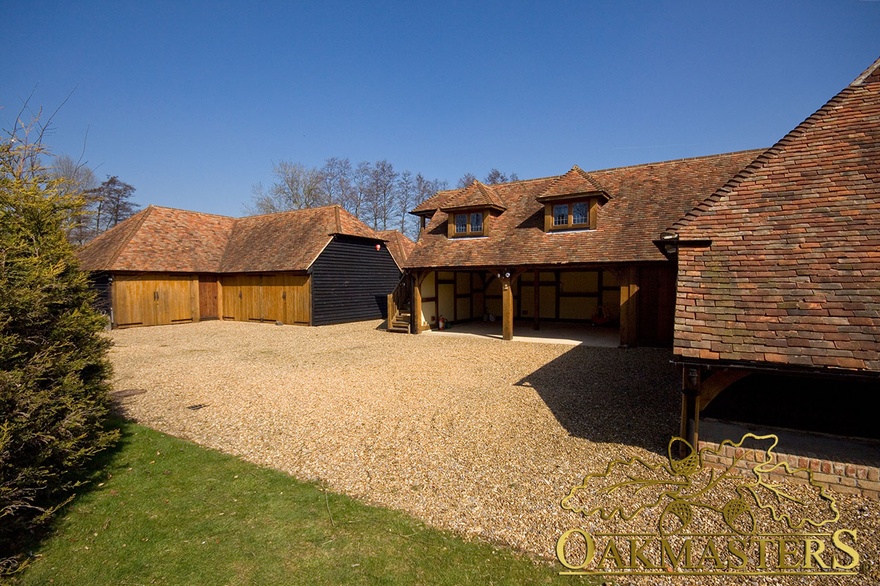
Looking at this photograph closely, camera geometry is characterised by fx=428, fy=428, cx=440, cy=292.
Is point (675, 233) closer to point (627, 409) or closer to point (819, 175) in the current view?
point (819, 175)

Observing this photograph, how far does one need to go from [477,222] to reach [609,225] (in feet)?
17.2

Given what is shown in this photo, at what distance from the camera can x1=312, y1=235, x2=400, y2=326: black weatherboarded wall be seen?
2159 centimetres

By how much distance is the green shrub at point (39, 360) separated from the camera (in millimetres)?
4344

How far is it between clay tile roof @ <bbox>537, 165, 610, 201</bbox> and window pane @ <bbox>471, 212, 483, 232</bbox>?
2.83 metres

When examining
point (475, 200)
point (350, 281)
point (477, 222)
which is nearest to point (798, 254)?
point (475, 200)

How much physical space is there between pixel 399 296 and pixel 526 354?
835 cm

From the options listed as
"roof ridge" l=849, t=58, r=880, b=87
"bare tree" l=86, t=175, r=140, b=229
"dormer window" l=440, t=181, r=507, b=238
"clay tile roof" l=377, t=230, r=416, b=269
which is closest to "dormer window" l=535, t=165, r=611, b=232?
"dormer window" l=440, t=181, r=507, b=238

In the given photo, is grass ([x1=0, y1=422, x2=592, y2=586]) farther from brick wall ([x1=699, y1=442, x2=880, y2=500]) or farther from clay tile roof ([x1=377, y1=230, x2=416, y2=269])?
clay tile roof ([x1=377, y1=230, x2=416, y2=269])

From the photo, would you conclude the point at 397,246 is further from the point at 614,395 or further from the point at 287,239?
the point at 614,395

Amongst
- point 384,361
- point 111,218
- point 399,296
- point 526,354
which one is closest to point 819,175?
point 526,354

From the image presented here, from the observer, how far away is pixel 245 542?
4.41 metres

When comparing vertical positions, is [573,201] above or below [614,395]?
above

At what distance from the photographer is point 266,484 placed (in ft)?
18.4

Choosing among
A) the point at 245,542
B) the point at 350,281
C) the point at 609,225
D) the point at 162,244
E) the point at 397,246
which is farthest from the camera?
the point at 397,246
